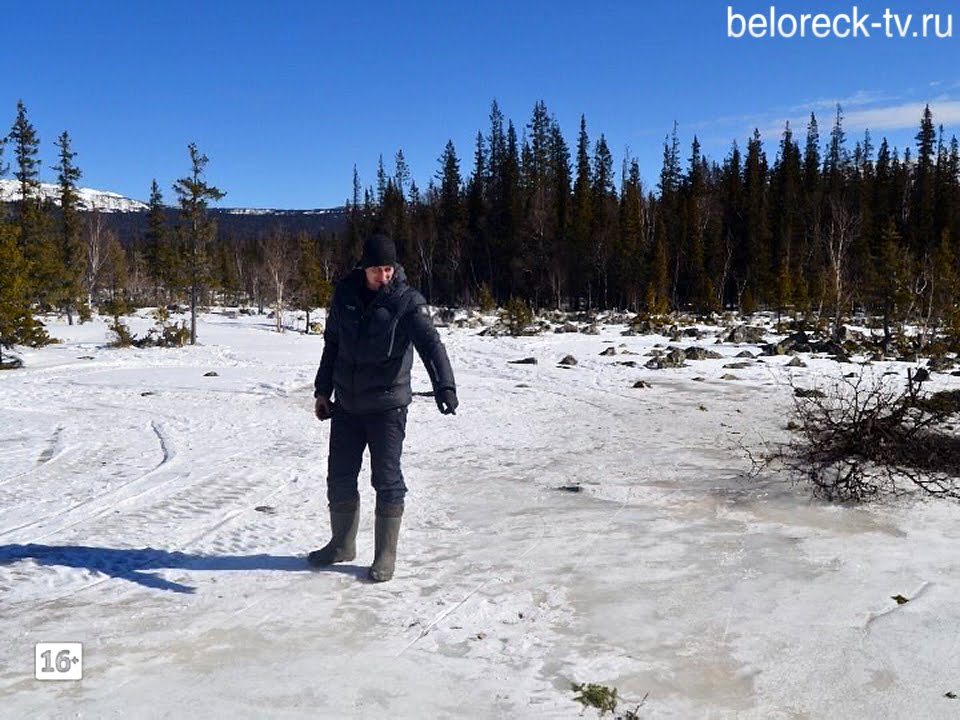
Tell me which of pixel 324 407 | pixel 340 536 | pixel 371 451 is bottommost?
pixel 340 536

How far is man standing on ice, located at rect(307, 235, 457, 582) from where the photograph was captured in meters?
4.53

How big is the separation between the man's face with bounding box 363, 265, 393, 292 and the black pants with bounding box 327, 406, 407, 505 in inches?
29.7

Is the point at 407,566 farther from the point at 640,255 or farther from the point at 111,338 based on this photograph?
the point at 640,255

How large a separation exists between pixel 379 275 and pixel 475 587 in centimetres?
191

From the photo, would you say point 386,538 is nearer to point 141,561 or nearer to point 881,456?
point 141,561

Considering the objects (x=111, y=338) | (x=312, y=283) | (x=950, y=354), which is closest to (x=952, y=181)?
(x=950, y=354)

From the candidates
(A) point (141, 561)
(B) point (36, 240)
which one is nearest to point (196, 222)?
(B) point (36, 240)

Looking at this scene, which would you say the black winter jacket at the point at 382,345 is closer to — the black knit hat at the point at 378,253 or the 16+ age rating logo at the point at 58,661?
the black knit hat at the point at 378,253

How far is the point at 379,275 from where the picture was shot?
4.56 meters

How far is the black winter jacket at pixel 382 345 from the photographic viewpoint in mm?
4523

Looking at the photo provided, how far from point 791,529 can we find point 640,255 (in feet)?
154

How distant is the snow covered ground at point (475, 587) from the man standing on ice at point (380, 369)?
0.53 m

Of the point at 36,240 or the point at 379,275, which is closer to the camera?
the point at 379,275

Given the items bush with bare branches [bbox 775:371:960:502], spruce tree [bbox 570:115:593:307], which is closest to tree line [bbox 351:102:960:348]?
spruce tree [bbox 570:115:593:307]
